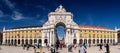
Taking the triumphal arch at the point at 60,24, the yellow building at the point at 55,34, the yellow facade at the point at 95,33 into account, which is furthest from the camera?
the yellow facade at the point at 95,33

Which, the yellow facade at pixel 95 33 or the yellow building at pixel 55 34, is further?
the yellow facade at pixel 95 33

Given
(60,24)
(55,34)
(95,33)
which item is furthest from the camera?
(95,33)

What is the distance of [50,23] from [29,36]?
50.0 ft

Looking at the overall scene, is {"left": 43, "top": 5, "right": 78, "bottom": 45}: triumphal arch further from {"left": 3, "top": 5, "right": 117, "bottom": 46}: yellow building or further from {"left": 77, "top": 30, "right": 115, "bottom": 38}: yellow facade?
{"left": 77, "top": 30, "right": 115, "bottom": 38}: yellow facade

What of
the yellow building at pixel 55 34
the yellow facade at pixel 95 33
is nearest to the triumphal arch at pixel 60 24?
the yellow building at pixel 55 34

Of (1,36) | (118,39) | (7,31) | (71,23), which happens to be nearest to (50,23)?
(71,23)

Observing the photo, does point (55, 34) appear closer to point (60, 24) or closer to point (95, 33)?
point (60, 24)

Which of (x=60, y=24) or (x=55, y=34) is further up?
(x=60, y=24)

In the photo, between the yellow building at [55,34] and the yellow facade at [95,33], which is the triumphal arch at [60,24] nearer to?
the yellow building at [55,34]

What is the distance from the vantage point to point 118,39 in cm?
10262

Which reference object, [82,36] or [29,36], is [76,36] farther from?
[29,36]

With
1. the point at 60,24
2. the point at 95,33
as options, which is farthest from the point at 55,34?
the point at 95,33

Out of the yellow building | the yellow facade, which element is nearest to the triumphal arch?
the yellow building

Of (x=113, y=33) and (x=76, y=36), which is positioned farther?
(x=113, y=33)
